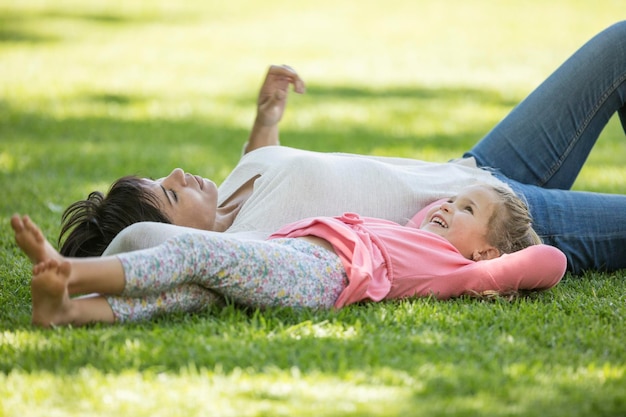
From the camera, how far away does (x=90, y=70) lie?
10.9m

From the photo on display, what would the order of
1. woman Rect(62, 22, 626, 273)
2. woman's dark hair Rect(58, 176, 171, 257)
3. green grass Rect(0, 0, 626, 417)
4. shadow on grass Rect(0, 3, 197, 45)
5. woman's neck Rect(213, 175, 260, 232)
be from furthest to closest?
1. shadow on grass Rect(0, 3, 197, 45)
2. woman's neck Rect(213, 175, 260, 232)
3. woman Rect(62, 22, 626, 273)
4. woman's dark hair Rect(58, 176, 171, 257)
5. green grass Rect(0, 0, 626, 417)

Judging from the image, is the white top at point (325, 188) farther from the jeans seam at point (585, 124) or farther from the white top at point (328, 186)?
the jeans seam at point (585, 124)

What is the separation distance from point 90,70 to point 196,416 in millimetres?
9207

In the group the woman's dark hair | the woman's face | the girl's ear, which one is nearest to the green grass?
the girl's ear

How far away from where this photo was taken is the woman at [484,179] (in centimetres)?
362

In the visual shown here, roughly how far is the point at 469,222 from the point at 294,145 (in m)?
3.89

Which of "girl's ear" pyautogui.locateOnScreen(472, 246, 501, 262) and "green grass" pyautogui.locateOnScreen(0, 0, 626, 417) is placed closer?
"green grass" pyautogui.locateOnScreen(0, 0, 626, 417)

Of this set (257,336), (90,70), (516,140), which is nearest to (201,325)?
(257,336)

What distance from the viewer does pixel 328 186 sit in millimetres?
3688

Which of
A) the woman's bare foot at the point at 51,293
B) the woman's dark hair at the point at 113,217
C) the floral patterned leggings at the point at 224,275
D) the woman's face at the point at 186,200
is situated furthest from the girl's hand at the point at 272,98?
the woman's bare foot at the point at 51,293

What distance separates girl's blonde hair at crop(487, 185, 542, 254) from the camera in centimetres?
355

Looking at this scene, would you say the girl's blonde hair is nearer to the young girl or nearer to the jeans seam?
the young girl

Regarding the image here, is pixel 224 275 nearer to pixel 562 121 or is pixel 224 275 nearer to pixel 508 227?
pixel 508 227

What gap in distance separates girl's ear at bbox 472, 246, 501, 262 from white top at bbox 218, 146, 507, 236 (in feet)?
1.24
